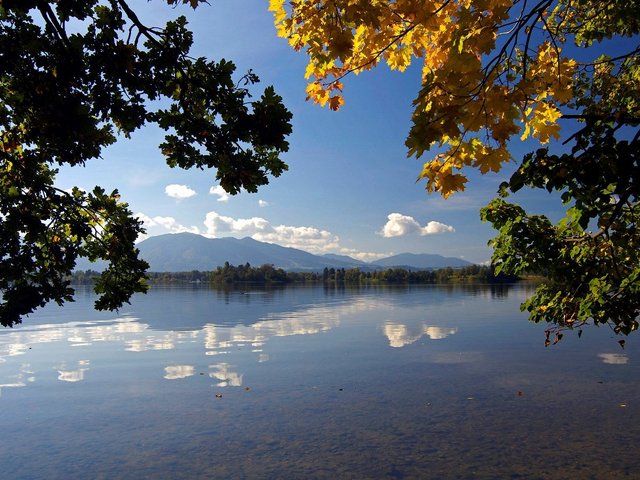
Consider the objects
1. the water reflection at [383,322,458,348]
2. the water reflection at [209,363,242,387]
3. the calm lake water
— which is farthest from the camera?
the water reflection at [383,322,458,348]

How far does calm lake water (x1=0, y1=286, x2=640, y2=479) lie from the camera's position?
39.4 ft

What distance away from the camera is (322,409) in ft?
54.8

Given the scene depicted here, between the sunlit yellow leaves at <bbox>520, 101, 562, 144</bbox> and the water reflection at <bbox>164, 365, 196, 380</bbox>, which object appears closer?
the sunlit yellow leaves at <bbox>520, 101, 562, 144</bbox>

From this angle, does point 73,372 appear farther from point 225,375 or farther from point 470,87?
point 470,87

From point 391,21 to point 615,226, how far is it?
6.00 metres

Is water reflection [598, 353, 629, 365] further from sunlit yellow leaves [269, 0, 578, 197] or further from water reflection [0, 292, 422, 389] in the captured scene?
sunlit yellow leaves [269, 0, 578, 197]

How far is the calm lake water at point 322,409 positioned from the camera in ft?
39.4

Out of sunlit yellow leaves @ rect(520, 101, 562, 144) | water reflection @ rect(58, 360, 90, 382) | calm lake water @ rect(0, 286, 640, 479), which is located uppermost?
sunlit yellow leaves @ rect(520, 101, 562, 144)

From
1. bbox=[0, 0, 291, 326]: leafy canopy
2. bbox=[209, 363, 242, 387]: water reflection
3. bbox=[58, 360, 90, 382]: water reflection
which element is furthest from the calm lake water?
bbox=[0, 0, 291, 326]: leafy canopy

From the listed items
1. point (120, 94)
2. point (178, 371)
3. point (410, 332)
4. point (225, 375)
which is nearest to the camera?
point (120, 94)

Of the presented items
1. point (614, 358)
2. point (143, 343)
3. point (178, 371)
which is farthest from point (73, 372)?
point (614, 358)

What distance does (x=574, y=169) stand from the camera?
4176 millimetres

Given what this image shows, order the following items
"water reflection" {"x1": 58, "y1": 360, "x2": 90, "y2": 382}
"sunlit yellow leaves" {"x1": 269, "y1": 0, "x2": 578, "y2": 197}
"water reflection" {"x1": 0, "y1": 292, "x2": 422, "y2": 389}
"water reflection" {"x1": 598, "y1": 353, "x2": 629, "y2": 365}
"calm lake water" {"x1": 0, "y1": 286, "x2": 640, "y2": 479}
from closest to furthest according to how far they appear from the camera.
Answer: "sunlit yellow leaves" {"x1": 269, "y1": 0, "x2": 578, "y2": 197} < "calm lake water" {"x1": 0, "y1": 286, "x2": 640, "y2": 479} < "water reflection" {"x1": 58, "y1": 360, "x2": 90, "y2": 382} < "water reflection" {"x1": 0, "y1": 292, "x2": 422, "y2": 389} < "water reflection" {"x1": 598, "y1": 353, "x2": 629, "y2": 365}

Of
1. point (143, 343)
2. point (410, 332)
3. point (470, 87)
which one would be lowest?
point (143, 343)
